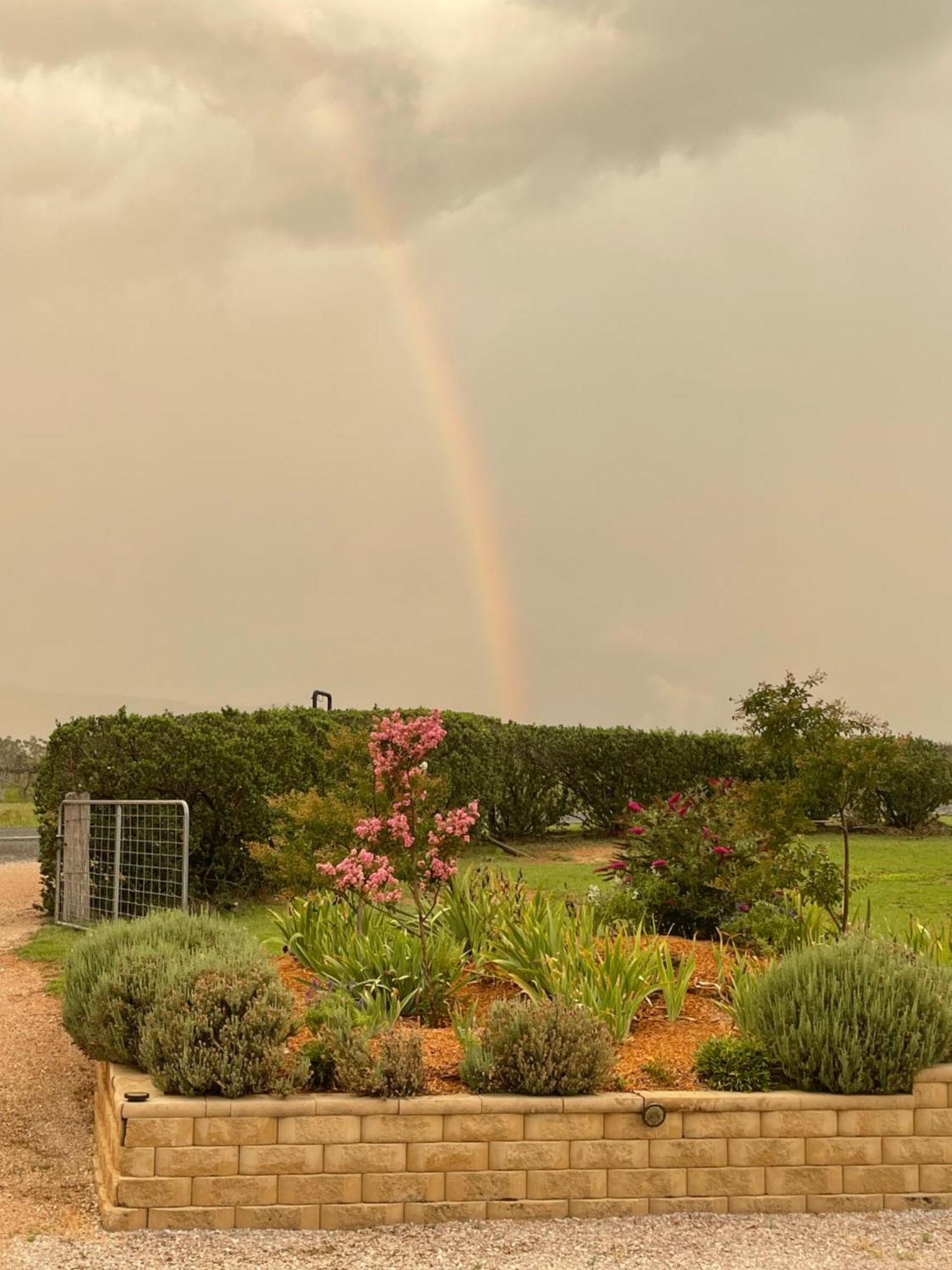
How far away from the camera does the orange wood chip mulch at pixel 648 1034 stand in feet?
22.9

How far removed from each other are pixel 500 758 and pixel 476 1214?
1842 cm

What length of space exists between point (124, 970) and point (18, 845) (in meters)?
19.5

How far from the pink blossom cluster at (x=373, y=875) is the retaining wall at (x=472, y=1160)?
1.85m

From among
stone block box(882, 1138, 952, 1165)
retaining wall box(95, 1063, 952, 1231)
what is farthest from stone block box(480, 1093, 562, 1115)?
stone block box(882, 1138, 952, 1165)

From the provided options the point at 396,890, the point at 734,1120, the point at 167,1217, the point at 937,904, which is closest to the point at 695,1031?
the point at 734,1120

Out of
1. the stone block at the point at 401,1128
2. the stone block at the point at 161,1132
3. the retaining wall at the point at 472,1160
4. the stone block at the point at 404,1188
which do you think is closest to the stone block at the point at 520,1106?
the retaining wall at the point at 472,1160

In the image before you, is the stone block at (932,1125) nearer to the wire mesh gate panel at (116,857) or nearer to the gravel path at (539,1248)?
the gravel path at (539,1248)

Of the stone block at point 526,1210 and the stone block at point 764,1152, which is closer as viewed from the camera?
the stone block at point 526,1210

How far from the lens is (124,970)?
762cm

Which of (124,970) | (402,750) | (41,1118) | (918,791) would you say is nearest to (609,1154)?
(124,970)

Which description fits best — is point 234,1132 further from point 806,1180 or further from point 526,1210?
point 806,1180

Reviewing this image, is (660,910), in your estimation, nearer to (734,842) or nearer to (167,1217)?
(734,842)

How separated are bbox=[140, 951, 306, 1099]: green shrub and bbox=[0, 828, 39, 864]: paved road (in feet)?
56.2

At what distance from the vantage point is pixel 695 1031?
816cm
